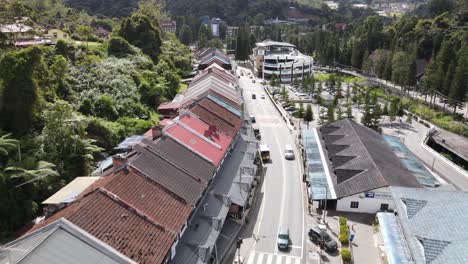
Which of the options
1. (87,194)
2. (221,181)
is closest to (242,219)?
(221,181)

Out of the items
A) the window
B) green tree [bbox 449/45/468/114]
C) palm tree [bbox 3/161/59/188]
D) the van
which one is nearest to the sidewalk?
the window

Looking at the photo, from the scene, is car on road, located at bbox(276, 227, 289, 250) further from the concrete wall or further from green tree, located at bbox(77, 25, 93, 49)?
green tree, located at bbox(77, 25, 93, 49)

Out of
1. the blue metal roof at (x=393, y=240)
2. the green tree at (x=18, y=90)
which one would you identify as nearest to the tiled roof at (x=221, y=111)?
the green tree at (x=18, y=90)

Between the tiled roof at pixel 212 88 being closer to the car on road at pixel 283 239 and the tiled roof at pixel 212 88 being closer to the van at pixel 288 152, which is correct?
the van at pixel 288 152

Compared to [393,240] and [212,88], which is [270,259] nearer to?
[393,240]

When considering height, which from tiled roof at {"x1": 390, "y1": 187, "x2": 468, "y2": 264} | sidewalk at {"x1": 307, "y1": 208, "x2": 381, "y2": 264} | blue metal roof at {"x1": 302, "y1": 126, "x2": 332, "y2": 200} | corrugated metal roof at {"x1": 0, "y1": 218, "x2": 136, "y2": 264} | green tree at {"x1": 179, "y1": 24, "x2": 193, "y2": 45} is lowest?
sidewalk at {"x1": 307, "y1": 208, "x2": 381, "y2": 264}

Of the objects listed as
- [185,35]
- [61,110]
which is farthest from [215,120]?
[185,35]
